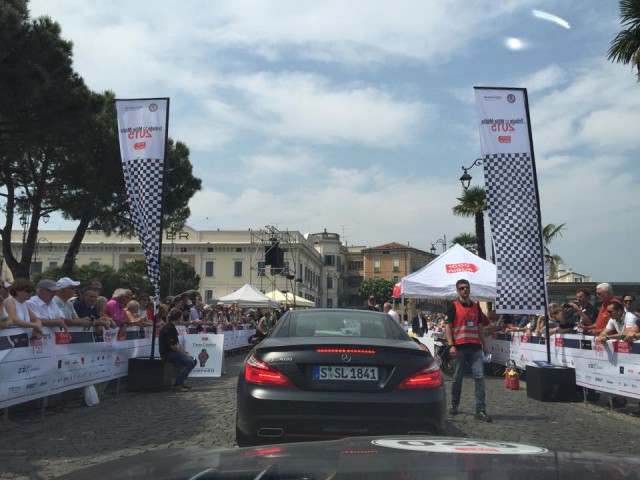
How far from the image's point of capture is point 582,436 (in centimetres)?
680

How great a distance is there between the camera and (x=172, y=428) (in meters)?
6.98

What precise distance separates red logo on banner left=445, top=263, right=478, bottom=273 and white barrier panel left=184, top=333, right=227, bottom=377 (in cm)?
770

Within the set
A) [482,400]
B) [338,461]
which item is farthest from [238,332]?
[338,461]

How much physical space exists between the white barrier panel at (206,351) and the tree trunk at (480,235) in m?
19.1

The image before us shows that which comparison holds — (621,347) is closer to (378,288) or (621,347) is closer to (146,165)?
(146,165)

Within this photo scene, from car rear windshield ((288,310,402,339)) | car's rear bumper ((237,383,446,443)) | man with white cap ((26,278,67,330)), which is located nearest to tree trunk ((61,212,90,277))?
man with white cap ((26,278,67,330))

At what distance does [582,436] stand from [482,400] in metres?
1.27

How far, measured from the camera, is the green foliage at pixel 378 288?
116 meters

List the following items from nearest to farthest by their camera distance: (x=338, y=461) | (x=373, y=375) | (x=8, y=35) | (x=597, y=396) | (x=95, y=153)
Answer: (x=338, y=461) → (x=373, y=375) → (x=597, y=396) → (x=8, y=35) → (x=95, y=153)

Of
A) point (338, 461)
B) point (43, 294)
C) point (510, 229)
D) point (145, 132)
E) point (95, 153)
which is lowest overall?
point (338, 461)

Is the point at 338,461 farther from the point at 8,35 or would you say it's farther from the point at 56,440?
the point at 8,35

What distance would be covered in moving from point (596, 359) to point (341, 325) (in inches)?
237

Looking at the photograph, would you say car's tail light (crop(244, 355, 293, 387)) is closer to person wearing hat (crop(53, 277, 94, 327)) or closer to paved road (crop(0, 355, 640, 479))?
paved road (crop(0, 355, 640, 479))

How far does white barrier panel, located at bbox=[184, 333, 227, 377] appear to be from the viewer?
43.1 ft
